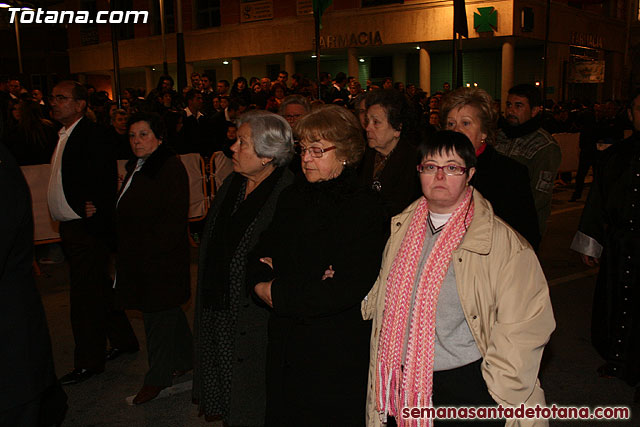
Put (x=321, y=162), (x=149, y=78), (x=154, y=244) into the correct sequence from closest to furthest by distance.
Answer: (x=321, y=162)
(x=154, y=244)
(x=149, y=78)

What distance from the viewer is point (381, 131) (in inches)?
190

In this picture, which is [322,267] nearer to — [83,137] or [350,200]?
[350,200]

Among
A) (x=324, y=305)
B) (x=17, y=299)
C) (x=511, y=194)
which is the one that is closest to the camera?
(x=17, y=299)

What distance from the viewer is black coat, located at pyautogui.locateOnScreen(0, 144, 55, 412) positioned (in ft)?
7.84

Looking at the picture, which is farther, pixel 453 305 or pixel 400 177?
pixel 400 177

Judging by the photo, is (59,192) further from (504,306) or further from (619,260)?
(619,260)

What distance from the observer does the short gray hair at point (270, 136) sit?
144 inches

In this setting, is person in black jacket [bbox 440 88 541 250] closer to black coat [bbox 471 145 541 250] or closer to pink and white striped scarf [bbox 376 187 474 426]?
black coat [bbox 471 145 541 250]

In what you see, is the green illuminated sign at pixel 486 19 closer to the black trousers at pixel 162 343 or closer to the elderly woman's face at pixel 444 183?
the black trousers at pixel 162 343

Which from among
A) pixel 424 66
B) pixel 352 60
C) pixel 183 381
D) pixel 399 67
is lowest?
pixel 183 381

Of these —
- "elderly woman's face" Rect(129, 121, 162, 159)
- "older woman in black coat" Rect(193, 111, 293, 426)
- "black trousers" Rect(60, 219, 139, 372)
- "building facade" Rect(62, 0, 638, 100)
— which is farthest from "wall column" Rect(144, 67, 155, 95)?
"older woman in black coat" Rect(193, 111, 293, 426)

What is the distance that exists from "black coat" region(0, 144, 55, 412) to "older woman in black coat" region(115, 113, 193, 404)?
6.39 ft

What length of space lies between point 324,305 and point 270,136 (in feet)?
4.00

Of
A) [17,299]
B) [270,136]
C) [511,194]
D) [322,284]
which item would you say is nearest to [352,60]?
[511,194]
